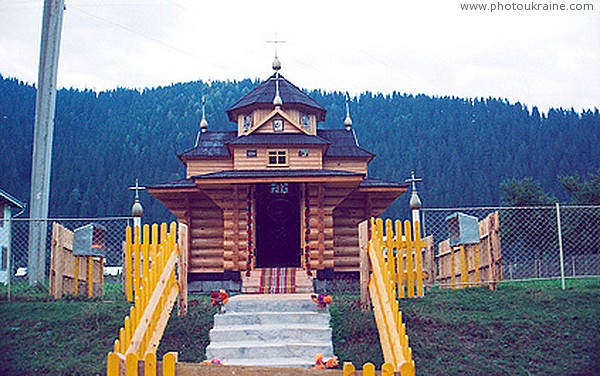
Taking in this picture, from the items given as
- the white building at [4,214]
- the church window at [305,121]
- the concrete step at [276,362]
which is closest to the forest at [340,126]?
the white building at [4,214]

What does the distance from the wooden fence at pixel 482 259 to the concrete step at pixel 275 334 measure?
387 centimetres

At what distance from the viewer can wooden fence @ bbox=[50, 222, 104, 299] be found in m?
12.5

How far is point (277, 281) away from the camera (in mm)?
14141

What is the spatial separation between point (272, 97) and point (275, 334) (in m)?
10.7

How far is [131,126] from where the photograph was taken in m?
79.3

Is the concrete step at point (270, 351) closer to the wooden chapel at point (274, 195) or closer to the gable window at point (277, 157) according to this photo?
the wooden chapel at point (274, 195)

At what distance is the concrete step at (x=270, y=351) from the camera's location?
28.5 feet

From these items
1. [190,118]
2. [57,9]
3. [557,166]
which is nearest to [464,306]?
[57,9]

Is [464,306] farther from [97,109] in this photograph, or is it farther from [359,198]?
[97,109]

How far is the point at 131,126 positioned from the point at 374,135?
30356 mm

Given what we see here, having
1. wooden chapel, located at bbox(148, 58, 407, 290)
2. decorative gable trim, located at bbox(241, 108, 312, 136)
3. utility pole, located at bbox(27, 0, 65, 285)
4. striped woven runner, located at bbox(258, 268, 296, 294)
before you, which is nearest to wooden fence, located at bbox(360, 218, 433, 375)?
striped woven runner, located at bbox(258, 268, 296, 294)

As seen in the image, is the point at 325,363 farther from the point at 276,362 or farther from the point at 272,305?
the point at 272,305

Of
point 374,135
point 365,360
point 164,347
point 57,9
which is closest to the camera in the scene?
point 365,360

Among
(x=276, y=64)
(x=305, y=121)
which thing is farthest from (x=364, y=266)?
(x=276, y=64)
